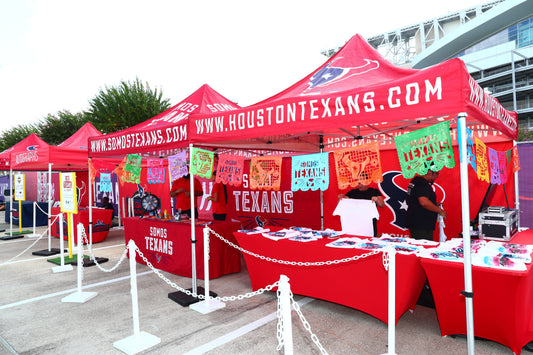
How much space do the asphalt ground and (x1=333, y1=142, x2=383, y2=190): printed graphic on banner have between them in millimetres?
1764

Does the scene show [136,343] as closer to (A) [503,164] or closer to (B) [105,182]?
(A) [503,164]

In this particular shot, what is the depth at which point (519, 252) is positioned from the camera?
132 inches

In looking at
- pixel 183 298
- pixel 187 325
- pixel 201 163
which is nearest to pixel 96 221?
pixel 183 298

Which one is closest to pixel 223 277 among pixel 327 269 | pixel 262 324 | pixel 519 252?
pixel 262 324

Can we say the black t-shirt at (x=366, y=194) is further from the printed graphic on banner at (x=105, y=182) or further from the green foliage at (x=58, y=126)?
the green foliage at (x=58, y=126)

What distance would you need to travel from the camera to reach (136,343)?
11.5ft

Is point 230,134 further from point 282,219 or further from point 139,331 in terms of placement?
point 282,219

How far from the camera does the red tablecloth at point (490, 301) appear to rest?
292 cm

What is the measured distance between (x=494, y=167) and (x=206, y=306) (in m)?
4.30

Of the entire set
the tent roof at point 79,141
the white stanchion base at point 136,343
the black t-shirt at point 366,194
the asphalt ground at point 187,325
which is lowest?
the asphalt ground at point 187,325

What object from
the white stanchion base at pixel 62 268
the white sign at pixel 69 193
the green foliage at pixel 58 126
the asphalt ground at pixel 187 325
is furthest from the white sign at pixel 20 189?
the green foliage at pixel 58 126

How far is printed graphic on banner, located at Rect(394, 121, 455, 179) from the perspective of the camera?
3051 millimetres

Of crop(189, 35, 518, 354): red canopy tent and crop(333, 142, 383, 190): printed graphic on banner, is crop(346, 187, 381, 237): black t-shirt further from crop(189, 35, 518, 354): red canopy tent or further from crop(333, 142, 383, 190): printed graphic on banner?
crop(189, 35, 518, 354): red canopy tent

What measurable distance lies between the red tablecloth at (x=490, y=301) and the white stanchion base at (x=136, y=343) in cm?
297
